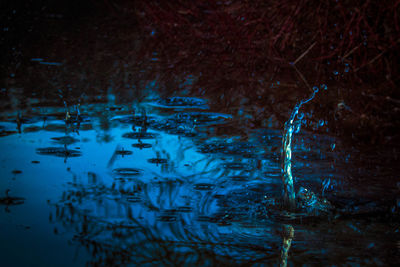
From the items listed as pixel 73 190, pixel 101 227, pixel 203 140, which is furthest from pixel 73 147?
pixel 101 227

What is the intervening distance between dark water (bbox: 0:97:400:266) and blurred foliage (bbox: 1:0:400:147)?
0.25 metres

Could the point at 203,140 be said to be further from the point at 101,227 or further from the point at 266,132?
the point at 101,227

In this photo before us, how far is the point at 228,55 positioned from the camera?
3000mm

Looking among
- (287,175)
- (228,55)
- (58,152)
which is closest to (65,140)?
(58,152)

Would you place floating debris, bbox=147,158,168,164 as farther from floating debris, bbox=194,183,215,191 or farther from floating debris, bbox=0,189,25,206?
floating debris, bbox=0,189,25,206

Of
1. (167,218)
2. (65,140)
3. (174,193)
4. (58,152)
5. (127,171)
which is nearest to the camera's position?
(167,218)

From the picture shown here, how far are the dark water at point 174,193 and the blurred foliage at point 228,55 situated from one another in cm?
25

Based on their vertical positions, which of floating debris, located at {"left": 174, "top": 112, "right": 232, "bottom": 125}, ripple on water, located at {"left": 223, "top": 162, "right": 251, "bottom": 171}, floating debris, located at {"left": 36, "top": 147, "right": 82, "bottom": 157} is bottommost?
ripple on water, located at {"left": 223, "top": 162, "right": 251, "bottom": 171}

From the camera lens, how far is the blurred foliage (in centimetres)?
212

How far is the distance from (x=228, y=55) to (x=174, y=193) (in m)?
1.89

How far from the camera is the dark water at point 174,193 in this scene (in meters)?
0.95

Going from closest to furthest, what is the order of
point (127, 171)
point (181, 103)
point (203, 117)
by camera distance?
point (127, 171)
point (203, 117)
point (181, 103)

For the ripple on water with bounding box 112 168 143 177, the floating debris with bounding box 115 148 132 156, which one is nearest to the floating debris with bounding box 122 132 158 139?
the floating debris with bounding box 115 148 132 156

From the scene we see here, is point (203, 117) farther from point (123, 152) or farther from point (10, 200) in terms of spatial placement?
point (10, 200)
